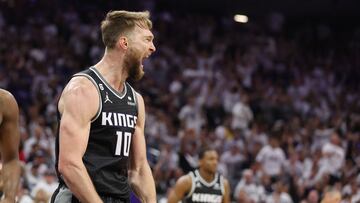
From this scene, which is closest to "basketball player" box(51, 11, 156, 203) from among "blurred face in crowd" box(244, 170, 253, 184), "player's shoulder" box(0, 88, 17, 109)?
"player's shoulder" box(0, 88, 17, 109)

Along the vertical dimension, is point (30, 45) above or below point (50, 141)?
above

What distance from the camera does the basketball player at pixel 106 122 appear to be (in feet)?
13.6

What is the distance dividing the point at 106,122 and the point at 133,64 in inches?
15.9

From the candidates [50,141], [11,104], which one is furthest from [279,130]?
[11,104]

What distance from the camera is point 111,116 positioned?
170 inches

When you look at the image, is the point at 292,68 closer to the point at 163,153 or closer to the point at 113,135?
the point at 163,153

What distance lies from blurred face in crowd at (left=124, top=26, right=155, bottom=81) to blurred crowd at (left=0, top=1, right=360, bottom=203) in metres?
6.36

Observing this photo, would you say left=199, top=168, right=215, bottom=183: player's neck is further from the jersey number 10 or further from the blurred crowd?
the jersey number 10

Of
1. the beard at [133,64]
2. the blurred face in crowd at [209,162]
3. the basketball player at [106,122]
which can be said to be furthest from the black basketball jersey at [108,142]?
the blurred face in crowd at [209,162]

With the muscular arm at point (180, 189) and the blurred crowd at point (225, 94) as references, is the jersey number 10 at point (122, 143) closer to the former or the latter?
the muscular arm at point (180, 189)

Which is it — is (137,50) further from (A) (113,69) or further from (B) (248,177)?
(B) (248,177)

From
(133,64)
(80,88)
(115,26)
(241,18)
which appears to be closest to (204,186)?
(133,64)

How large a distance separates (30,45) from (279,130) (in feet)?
19.8

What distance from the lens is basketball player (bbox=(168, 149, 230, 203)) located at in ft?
30.8
